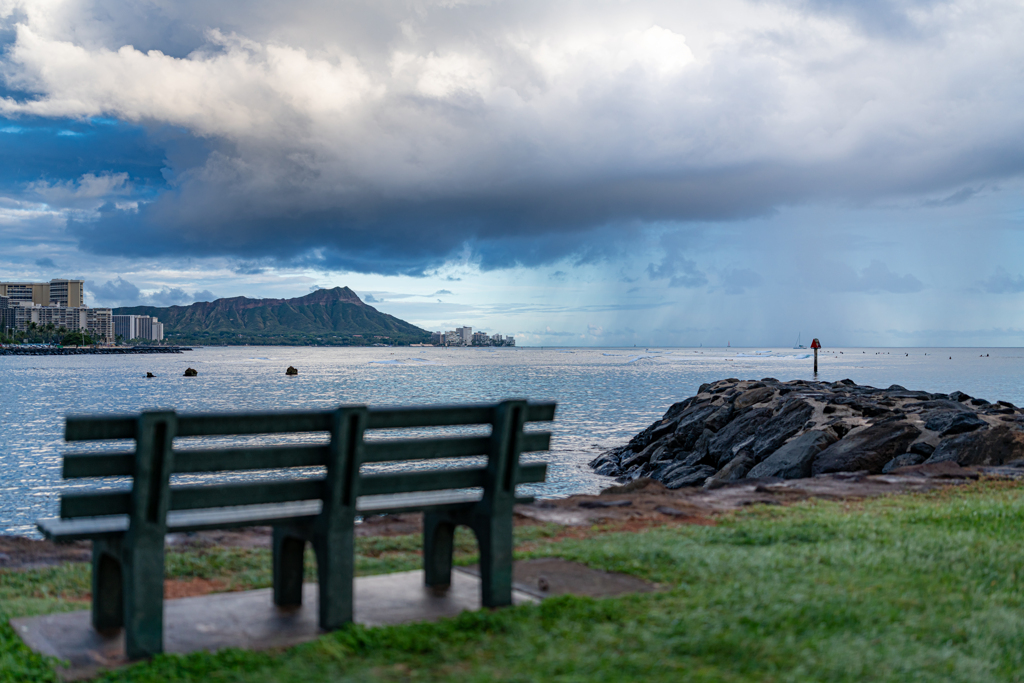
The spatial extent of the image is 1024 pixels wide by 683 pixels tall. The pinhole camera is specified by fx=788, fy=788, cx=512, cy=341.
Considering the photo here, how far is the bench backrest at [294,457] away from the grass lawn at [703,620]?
79 centimetres

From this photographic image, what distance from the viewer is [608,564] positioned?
5871 mm

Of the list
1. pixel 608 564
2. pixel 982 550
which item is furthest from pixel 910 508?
pixel 608 564

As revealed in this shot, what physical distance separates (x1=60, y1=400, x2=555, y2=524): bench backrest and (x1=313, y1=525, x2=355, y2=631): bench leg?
0.71 ft

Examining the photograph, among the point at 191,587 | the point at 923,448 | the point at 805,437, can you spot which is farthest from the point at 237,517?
the point at 805,437

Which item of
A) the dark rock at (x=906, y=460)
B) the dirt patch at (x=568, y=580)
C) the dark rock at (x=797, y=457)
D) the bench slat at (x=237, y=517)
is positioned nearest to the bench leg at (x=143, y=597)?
the bench slat at (x=237, y=517)

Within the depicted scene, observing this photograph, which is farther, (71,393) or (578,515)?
(71,393)

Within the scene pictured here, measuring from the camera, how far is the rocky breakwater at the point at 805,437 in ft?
46.9

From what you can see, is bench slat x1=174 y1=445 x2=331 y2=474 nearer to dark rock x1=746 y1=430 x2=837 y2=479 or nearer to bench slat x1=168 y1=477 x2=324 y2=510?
bench slat x1=168 y1=477 x2=324 y2=510

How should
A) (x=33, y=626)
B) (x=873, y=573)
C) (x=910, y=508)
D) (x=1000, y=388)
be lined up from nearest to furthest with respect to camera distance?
1. (x=33, y=626)
2. (x=873, y=573)
3. (x=910, y=508)
4. (x=1000, y=388)

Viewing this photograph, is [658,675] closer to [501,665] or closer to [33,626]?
[501,665]

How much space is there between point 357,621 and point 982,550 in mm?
4991

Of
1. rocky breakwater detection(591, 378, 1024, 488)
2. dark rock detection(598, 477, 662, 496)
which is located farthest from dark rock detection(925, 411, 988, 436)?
dark rock detection(598, 477, 662, 496)

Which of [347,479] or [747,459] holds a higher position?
[347,479]

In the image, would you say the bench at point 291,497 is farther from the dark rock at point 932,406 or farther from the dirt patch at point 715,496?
the dark rock at point 932,406
